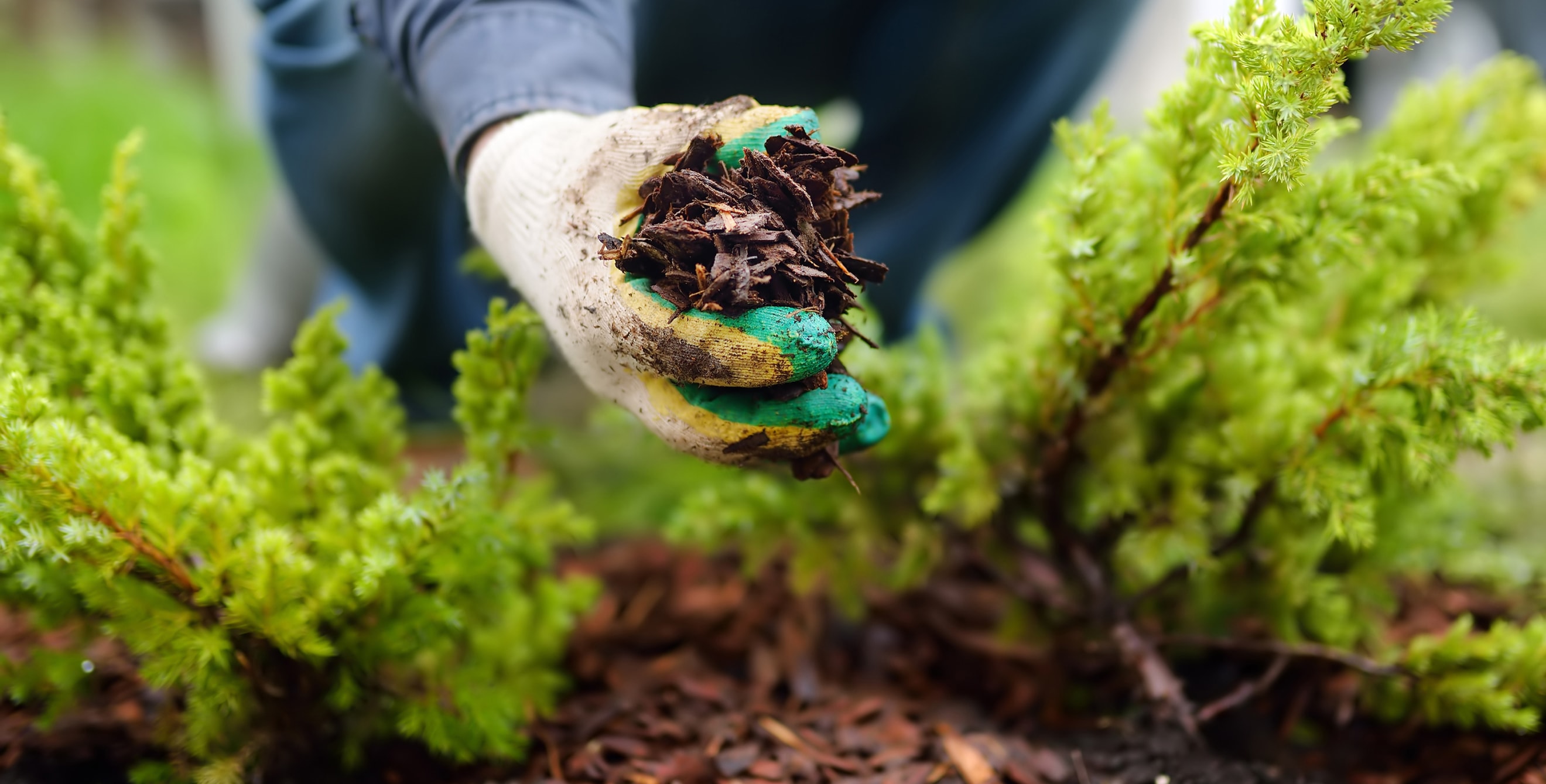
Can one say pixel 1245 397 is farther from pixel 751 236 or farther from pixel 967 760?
pixel 751 236

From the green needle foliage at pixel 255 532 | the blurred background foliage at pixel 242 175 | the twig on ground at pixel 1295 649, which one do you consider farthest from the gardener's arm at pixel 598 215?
the twig on ground at pixel 1295 649

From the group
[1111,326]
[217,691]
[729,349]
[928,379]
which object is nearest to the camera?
[729,349]

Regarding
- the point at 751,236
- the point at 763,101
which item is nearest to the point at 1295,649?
the point at 751,236

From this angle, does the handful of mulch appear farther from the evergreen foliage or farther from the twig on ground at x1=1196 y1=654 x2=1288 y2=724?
the twig on ground at x1=1196 y1=654 x2=1288 y2=724

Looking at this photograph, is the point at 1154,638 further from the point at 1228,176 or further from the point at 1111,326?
the point at 1228,176

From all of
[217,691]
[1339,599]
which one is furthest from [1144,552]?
[217,691]
